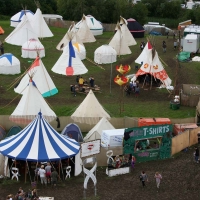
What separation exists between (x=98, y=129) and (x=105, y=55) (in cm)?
1660

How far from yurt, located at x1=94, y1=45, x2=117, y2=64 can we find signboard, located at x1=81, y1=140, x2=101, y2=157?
20076mm

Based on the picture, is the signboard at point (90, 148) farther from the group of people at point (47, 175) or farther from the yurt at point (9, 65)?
the yurt at point (9, 65)

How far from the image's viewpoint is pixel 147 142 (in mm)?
26312

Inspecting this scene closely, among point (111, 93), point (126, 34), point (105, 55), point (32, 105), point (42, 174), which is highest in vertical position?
point (126, 34)

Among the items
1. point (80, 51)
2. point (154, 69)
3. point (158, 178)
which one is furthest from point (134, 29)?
point (158, 178)

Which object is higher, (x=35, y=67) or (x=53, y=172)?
(x=35, y=67)

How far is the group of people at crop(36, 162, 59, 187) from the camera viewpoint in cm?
2306

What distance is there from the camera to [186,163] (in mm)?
25547

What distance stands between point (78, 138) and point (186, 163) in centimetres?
552

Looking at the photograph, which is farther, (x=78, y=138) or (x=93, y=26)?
(x=93, y=26)

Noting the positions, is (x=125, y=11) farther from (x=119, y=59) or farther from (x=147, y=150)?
(x=147, y=150)

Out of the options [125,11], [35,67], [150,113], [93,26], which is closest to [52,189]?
[150,113]

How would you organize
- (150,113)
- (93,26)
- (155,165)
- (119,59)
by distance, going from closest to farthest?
1. (155,165)
2. (150,113)
3. (119,59)
4. (93,26)

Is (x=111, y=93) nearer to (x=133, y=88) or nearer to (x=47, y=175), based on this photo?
(x=133, y=88)
